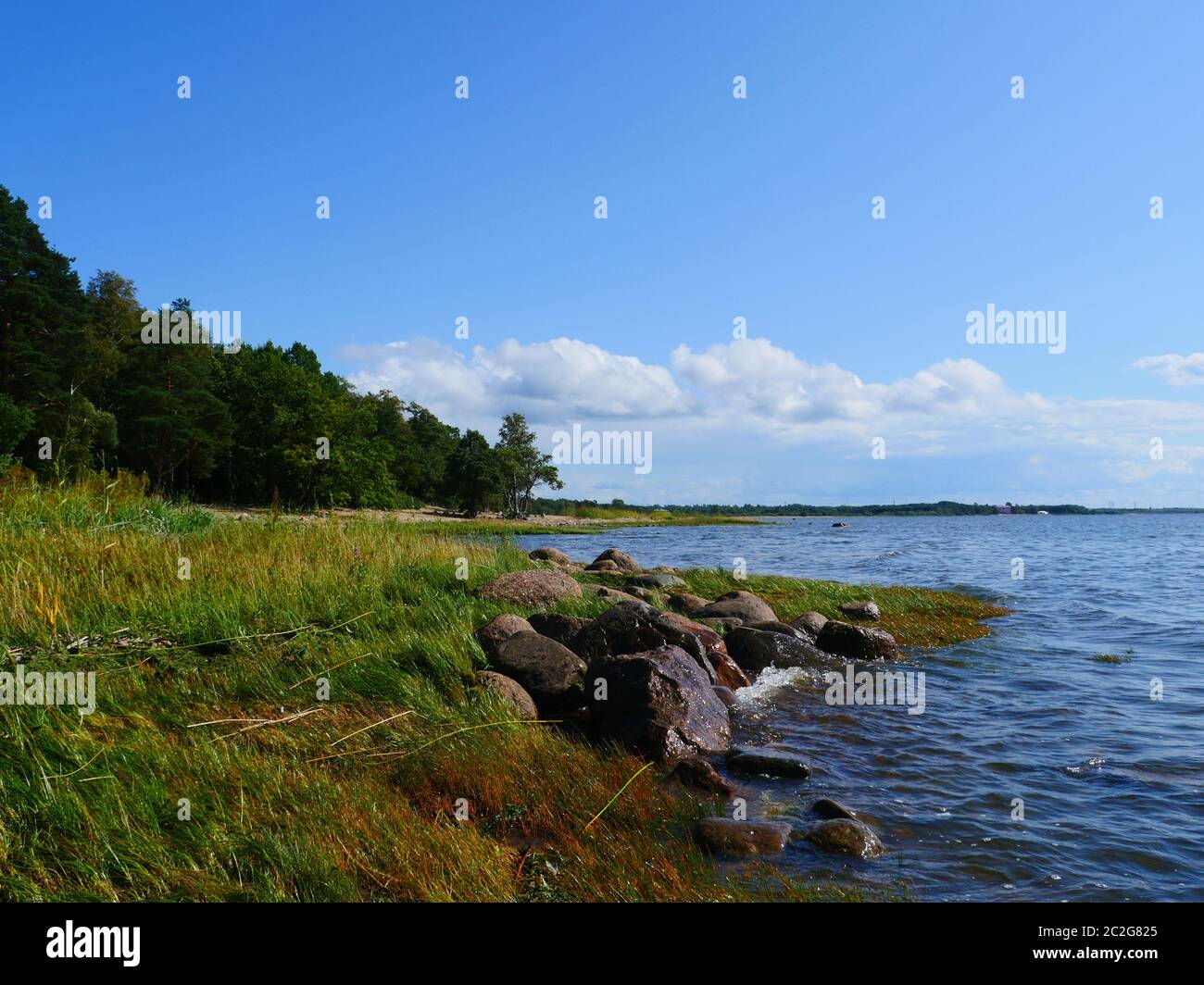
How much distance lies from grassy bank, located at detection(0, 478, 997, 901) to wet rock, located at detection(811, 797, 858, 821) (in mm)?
1183

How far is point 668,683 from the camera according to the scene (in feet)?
28.4

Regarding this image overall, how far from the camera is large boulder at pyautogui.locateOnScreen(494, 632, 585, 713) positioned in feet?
29.5

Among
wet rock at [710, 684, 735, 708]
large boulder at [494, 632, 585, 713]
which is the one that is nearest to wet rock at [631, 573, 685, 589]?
wet rock at [710, 684, 735, 708]

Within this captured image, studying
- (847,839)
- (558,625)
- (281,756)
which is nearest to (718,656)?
(558,625)

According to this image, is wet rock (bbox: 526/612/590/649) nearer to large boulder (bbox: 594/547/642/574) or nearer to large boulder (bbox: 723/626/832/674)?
large boulder (bbox: 723/626/832/674)

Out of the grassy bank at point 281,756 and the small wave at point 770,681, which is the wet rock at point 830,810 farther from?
the small wave at point 770,681

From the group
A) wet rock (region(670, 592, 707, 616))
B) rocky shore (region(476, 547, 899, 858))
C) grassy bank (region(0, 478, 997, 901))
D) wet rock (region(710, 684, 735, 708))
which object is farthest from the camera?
wet rock (region(670, 592, 707, 616))

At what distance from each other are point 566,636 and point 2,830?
7.13 meters

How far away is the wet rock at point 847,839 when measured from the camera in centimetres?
596

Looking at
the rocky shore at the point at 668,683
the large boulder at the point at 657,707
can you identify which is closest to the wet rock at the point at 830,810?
the rocky shore at the point at 668,683

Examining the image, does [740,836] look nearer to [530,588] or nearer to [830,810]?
[830,810]

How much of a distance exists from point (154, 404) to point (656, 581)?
4807 centimetres

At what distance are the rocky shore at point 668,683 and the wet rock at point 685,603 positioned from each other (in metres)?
1.92

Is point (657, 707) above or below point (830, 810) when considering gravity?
above
